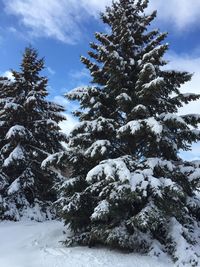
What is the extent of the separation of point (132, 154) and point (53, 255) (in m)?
4.13

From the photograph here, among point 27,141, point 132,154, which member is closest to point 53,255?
point 132,154

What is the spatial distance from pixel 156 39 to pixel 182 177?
502 centimetres

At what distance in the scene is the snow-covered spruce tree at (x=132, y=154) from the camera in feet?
28.9

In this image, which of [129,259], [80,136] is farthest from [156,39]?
[129,259]

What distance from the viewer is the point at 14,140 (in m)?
16.0

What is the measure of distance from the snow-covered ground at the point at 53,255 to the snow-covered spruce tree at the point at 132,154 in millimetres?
381

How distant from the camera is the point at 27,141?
16406mm

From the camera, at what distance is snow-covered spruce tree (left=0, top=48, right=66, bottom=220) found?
49.4 feet

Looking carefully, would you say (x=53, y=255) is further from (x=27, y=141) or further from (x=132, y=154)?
(x=27, y=141)

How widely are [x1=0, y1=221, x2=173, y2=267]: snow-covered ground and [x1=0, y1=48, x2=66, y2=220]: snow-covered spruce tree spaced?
3.60m

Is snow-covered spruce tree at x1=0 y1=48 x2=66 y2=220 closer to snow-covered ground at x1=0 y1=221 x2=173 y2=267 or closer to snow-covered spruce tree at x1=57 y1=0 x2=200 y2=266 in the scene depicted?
snow-covered ground at x1=0 y1=221 x2=173 y2=267

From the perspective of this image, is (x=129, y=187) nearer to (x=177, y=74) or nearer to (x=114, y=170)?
(x=114, y=170)

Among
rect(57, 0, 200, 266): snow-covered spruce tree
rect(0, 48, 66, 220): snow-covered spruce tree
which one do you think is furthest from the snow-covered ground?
rect(0, 48, 66, 220): snow-covered spruce tree

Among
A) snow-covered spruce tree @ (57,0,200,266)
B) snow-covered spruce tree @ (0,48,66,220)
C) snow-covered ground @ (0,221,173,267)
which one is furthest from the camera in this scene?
snow-covered spruce tree @ (0,48,66,220)
